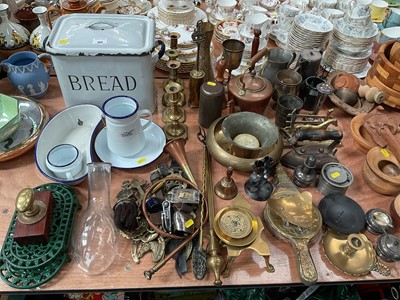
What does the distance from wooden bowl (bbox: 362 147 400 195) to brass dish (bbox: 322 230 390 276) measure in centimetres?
19

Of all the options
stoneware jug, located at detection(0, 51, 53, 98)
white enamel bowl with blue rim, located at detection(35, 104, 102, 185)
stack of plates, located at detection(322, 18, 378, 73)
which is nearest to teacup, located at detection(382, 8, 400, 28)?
stack of plates, located at detection(322, 18, 378, 73)

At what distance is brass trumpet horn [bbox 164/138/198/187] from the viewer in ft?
3.17

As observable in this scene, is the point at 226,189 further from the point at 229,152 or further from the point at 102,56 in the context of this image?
the point at 102,56

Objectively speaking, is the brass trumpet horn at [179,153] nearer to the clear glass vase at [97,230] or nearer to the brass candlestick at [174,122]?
the brass candlestick at [174,122]

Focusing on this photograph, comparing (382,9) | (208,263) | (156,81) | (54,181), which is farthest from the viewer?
(382,9)

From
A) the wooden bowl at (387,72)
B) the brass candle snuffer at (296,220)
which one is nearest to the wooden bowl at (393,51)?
the wooden bowl at (387,72)

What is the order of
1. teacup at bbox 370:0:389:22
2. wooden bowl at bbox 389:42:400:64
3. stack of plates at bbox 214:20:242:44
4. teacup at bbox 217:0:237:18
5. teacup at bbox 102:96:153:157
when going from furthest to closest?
teacup at bbox 370:0:389:22
teacup at bbox 217:0:237:18
stack of plates at bbox 214:20:242:44
wooden bowl at bbox 389:42:400:64
teacup at bbox 102:96:153:157

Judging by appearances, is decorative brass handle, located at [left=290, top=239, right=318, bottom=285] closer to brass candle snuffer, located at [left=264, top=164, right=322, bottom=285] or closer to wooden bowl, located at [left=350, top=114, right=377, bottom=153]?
brass candle snuffer, located at [left=264, top=164, right=322, bottom=285]

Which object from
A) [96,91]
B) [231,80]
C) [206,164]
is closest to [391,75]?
[231,80]

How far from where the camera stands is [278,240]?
2.86ft

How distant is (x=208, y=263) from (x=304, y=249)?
0.23 metres

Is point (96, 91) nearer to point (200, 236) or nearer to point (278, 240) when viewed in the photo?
point (200, 236)

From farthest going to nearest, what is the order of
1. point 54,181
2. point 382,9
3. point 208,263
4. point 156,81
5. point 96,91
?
point 382,9 → point 156,81 → point 96,91 → point 54,181 → point 208,263

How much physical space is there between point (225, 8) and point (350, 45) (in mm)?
592
